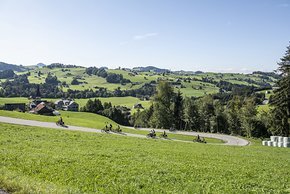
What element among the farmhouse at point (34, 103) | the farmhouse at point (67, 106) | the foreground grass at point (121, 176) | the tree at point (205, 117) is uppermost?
the foreground grass at point (121, 176)

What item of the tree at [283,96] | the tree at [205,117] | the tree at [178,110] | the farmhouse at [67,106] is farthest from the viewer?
the farmhouse at [67,106]

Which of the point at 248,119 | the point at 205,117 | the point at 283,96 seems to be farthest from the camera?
the point at 205,117

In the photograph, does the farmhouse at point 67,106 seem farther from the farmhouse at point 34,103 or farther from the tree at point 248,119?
the tree at point 248,119

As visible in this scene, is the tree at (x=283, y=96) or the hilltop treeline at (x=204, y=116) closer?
the tree at (x=283, y=96)

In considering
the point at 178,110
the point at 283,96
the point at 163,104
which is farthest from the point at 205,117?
the point at 283,96

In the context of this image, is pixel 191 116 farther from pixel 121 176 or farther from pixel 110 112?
pixel 121 176

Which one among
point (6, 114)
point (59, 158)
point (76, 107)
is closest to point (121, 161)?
point (59, 158)

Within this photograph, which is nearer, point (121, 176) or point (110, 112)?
point (121, 176)

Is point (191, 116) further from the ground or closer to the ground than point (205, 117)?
further from the ground

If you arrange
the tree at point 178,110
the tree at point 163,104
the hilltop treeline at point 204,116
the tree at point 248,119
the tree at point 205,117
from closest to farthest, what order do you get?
the tree at point 248,119 < the hilltop treeline at point 204,116 < the tree at point 163,104 < the tree at point 178,110 < the tree at point 205,117

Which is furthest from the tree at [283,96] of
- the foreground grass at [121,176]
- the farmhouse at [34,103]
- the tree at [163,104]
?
the farmhouse at [34,103]

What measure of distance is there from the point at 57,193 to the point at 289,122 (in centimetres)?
6403

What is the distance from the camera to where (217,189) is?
45.0 feet

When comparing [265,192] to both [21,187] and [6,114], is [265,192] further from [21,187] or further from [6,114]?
[6,114]
